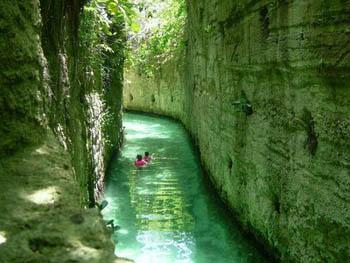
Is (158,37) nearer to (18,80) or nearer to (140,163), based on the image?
(140,163)

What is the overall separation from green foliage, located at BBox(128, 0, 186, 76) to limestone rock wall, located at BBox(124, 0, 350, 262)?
28.4ft

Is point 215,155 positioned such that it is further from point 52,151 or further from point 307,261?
point 52,151

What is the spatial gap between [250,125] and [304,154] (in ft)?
6.07

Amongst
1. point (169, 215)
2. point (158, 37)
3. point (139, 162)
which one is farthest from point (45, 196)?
point (158, 37)

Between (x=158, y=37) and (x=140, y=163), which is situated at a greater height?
(x=158, y=37)

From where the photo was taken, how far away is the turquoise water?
247 inches

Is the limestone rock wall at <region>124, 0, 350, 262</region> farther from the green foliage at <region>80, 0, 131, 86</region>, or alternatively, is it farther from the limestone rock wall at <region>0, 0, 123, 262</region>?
the limestone rock wall at <region>0, 0, 123, 262</region>

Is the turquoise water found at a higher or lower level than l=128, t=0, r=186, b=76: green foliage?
lower

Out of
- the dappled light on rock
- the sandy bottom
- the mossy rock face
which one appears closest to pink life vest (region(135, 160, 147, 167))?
the mossy rock face

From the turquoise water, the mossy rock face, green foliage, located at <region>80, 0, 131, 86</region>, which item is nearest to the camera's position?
the mossy rock face

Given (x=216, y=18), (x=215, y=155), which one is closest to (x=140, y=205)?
(x=215, y=155)

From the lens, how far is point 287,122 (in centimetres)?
501

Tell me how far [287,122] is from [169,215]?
342 centimetres

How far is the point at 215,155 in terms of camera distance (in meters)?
8.96
